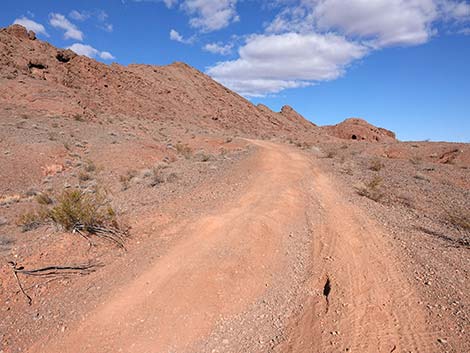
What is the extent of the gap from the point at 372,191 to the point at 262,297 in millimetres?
7144

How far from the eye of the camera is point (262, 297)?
554 centimetres

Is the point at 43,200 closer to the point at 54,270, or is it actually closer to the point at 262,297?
the point at 54,270

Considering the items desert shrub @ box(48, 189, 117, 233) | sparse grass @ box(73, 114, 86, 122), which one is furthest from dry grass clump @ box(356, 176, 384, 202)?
sparse grass @ box(73, 114, 86, 122)

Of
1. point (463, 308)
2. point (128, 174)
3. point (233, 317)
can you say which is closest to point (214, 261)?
point (233, 317)

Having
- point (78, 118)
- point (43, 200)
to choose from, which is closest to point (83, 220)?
point (43, 200)

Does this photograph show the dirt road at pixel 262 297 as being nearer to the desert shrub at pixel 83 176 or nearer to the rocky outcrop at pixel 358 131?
the desert shrub at pixel 83 176

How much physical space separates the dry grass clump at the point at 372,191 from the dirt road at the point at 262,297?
2.48 metres

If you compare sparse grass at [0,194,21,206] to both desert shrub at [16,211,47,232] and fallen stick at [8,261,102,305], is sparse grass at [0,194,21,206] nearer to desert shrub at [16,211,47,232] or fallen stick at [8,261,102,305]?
desert shrub at [16,211,47,232]

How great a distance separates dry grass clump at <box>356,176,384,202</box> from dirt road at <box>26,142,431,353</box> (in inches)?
97.5

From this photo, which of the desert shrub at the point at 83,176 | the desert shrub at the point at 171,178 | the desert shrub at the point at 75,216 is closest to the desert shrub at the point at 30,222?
the desert shrub at the point at 75,216

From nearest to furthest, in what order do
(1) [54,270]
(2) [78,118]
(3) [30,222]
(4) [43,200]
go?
(1) [54,270], (3) [30,222], (4) [43,200], (2) [78,118]

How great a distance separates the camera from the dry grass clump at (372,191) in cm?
1073

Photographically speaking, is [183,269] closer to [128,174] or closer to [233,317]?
[233,317]

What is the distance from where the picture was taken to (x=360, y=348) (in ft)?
14.0
